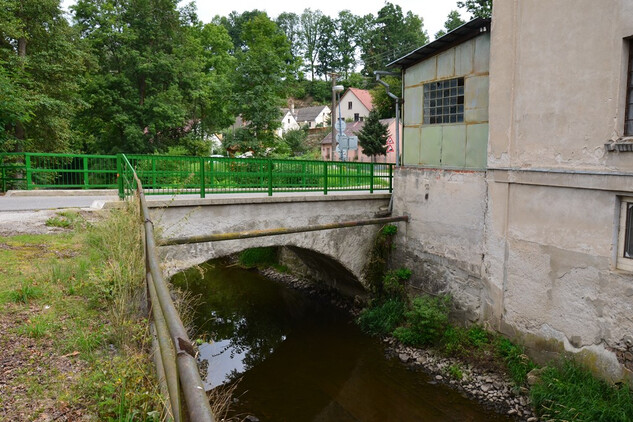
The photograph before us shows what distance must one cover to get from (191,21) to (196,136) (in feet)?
20.1

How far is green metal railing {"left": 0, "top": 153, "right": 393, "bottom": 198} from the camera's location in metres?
9.72

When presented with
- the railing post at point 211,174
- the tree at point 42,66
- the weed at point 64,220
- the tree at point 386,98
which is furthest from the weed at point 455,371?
the tree at point 386,98

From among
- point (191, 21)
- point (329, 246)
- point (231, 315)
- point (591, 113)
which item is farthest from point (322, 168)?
point (191, 21)

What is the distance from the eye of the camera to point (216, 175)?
1002 cm

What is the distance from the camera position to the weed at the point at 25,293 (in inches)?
164

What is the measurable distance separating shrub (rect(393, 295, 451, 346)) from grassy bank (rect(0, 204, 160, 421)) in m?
6.66

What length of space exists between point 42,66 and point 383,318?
15820 mm

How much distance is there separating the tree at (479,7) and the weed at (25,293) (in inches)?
992

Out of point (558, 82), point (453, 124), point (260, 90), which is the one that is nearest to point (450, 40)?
point (453, 124)

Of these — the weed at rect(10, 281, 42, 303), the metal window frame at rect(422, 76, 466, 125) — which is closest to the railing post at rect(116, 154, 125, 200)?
the weed at rect(10, 281, 42, 303)

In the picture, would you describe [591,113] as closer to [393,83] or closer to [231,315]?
[231,315]

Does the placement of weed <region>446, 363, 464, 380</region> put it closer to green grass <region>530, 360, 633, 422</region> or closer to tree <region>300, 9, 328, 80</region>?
green grass <region>530, 360, 633, 422</region>

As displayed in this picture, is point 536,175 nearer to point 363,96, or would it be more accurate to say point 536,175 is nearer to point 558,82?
point 558,82

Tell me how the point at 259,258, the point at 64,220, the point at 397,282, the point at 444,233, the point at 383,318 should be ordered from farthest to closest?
the point at 259,258, the point at 397,282, the point at 383,318, the point at 444,233, the point at 64,220
